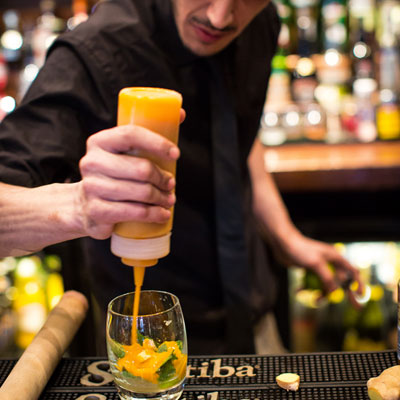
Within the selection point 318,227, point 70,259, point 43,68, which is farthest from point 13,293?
point 43,68

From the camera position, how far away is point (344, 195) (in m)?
2.52

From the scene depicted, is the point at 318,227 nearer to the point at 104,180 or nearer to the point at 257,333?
the point at 257,333

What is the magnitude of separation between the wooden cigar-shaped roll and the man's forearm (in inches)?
5.4

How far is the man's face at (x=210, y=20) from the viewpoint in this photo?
1.25 m

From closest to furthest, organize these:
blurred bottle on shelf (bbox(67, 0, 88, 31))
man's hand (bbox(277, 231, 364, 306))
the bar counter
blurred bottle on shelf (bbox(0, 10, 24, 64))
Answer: the bar counter < man's hand (bbox(277, 231, 364, 306)) < blurred bottle on shelf (bbox(67, 0, 88, 31)) < blurred bottle on shelf (bbox(0, 10, 24, 64))

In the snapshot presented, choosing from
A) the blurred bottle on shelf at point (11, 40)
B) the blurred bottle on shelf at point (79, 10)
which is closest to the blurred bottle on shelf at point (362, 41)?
the blurred bottle on shelf at point (79, 10)

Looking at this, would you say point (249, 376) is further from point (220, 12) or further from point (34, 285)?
point (34, 285)

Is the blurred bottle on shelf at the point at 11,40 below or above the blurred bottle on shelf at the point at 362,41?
above

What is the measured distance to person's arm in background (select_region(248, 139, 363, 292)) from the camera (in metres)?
1.70

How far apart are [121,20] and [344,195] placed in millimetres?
1403

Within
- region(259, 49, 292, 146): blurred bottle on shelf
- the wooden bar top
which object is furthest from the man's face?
region(259, 49, 292, 146): blurred bottle on shelf

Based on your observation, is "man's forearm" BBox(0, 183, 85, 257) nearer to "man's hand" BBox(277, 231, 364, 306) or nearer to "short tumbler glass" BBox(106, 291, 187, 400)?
"short tumbler glass" BBox(106, 291, 187, 400)

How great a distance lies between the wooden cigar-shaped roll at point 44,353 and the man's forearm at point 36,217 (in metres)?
0.14

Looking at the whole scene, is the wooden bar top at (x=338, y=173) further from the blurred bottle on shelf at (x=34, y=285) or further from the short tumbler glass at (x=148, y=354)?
the short tumbler glass at (x=148, y=354)
